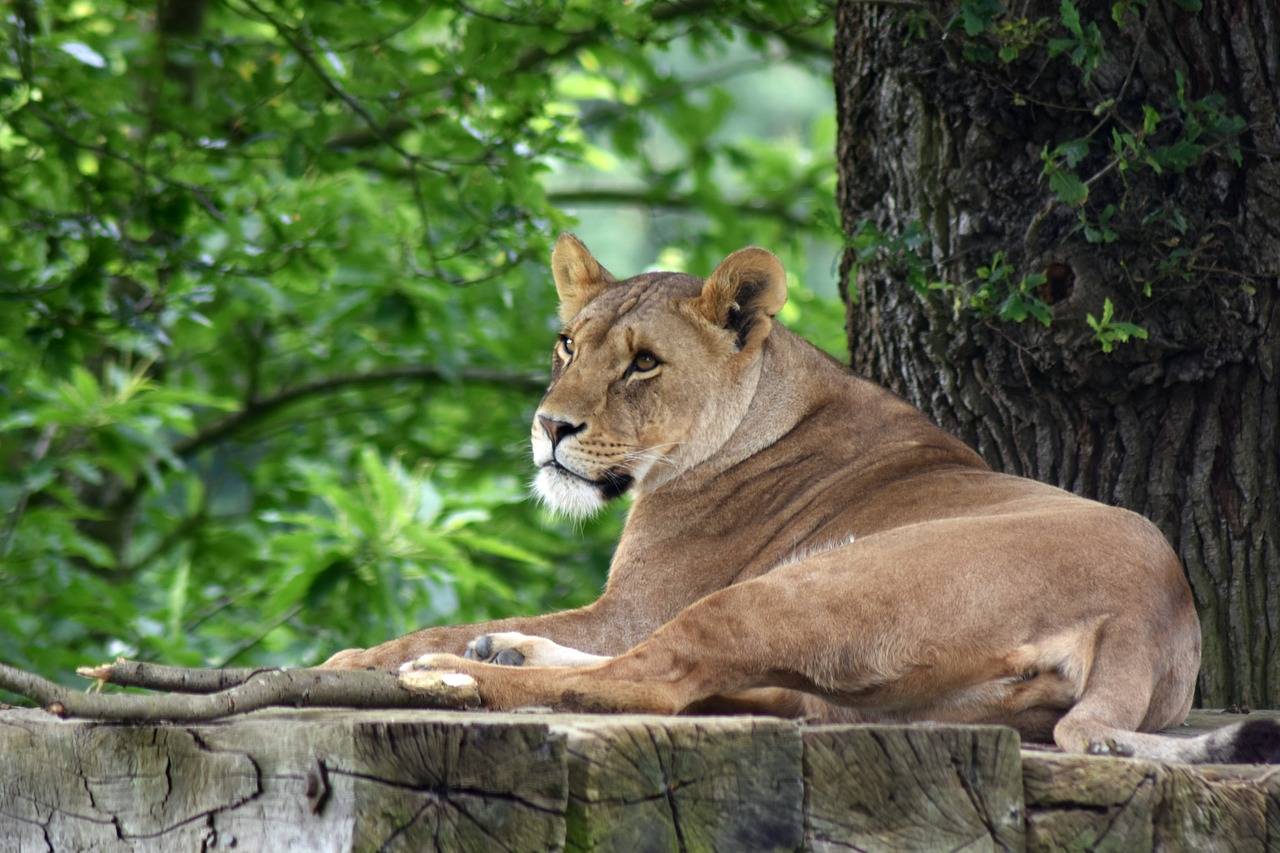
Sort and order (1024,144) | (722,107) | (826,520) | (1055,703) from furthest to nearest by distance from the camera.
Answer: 1. (722,107)
2. (1024,144)
3. (826,520)
4. (1055,703)

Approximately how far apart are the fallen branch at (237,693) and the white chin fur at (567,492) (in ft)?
5.55

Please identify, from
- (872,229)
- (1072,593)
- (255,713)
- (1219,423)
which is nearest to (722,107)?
(872,229)

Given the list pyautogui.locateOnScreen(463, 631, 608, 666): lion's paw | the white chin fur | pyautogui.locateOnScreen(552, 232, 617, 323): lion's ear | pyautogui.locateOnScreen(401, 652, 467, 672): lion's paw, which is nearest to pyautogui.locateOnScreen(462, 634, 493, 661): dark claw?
pyautogui.locateOnScreen(463, 631, 608, 666): lion's paw

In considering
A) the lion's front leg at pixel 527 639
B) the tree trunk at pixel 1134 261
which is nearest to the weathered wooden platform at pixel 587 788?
the lion's front leg at pixel 527 639

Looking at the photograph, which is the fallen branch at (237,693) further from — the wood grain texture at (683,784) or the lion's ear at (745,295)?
the lion's ear at (745,295)

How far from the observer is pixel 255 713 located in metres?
2.68

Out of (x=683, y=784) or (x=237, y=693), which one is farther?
(x=237, y=693)

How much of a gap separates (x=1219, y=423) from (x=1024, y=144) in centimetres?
121

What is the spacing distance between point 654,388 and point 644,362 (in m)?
0.11

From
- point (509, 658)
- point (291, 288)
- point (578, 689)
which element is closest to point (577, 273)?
point (509, 658)

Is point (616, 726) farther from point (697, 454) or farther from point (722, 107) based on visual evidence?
point (722, 107)

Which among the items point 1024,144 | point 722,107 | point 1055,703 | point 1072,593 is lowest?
point 1055,703

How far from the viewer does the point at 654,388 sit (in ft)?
16.0

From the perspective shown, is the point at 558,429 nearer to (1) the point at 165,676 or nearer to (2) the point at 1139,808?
(1) the point at 165,676
